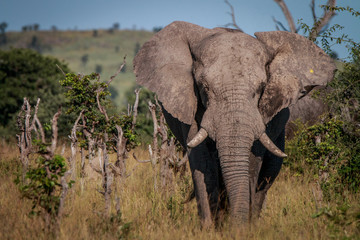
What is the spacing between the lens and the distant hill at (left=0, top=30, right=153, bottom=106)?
10212 cm

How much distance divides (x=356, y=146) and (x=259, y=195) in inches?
69.1

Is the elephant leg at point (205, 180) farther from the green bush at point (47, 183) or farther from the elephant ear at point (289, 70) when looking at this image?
the green bush at point (47, 183)

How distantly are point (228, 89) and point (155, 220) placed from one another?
1.88 meters

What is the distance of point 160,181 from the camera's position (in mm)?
7418

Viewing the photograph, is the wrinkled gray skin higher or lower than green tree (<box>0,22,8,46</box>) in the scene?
lower

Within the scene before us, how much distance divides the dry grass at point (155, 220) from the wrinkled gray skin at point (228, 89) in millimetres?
294

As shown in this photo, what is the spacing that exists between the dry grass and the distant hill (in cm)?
8705

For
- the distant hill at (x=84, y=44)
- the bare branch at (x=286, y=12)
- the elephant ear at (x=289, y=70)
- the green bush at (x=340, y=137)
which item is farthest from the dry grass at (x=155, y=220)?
the distant hill at (x=84, y=44)

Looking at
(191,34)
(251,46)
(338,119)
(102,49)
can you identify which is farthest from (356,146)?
(102,49)

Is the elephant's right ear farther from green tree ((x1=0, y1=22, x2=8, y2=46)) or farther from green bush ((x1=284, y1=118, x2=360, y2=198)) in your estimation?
green tree ((x1=0, y1=22, x2=8, y2=46))

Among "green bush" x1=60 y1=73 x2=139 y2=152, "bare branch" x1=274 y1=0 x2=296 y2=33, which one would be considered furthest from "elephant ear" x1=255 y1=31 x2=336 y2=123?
"bare branch" x1=274 y1=0 x2=296 y2=33

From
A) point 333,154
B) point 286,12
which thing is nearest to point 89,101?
point 333,154

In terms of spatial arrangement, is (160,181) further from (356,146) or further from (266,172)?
(356,146)

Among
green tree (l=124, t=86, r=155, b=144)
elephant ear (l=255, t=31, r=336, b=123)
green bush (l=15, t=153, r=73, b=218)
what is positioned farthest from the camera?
green tree (l=124, t=86, r=155, b=144)
